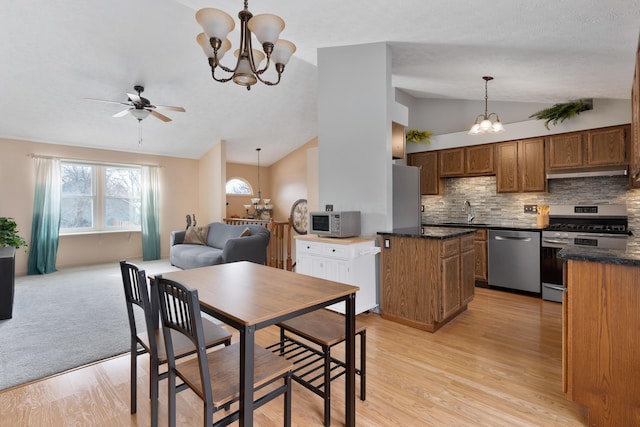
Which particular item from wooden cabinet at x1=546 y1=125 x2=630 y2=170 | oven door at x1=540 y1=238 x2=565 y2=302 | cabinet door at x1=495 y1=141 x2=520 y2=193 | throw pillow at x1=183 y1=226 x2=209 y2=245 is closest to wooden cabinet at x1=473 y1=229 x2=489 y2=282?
oven door at x1=540 y1=238 x2=565 y2=302

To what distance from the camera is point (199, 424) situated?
181cm

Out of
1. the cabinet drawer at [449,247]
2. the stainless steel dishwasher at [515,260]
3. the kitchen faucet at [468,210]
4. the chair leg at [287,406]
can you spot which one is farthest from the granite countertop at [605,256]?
the kitchen faucet at [468,210]

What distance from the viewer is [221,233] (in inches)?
241

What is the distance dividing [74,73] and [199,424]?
463 centimetres

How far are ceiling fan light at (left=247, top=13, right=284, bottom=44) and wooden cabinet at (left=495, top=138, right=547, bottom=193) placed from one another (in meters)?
4.13

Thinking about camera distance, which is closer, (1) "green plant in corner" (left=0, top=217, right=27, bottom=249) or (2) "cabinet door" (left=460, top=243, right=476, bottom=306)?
(2) "cabinet door" (left=460, top=243, right=476, bottom=306)

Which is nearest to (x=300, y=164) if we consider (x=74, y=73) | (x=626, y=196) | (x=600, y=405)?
(x=74, y=73)

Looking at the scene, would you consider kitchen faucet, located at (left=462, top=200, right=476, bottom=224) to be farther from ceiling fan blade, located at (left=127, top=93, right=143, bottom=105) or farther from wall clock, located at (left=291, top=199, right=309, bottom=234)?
ceiling fan blade, located at (left=127, top=93, right=143, bottom=105)

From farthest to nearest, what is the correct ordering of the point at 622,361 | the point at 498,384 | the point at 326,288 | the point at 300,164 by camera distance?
the point at 300,164 → the point at 498,384 → the point at 326,288 → the point at 622,361

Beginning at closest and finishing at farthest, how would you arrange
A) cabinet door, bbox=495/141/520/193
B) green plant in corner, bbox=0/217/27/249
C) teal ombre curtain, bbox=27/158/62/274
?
1. green plant in corner, bbox=0/217/27/249
2. cabinet door, bbox=495/141/520/193
3. teal ombre curtain, bbox=27/158/62/274

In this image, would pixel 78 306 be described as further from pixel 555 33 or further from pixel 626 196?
pixel 626 196

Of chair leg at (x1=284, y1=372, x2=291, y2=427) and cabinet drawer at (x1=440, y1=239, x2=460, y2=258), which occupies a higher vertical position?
cabinet drawer at (x1=440, y1=239, x2=460, y2=258)

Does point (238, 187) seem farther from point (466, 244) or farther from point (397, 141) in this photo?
point (466, 244)

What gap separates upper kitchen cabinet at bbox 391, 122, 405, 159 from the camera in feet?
12.3
